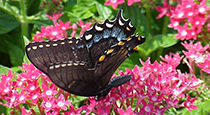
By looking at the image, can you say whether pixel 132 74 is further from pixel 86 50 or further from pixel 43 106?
pixel 43 106

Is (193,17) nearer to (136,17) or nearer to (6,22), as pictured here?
(136,17)

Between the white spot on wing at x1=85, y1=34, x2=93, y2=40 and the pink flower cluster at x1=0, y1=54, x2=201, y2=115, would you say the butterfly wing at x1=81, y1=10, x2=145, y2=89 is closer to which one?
the white spot on wing at x1=85, y1=34, x2=93, y2=40

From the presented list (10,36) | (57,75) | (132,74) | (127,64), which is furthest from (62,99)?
(10,36)

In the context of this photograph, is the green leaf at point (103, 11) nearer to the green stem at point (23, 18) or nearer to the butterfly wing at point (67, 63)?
the green stem at point (23, 18)

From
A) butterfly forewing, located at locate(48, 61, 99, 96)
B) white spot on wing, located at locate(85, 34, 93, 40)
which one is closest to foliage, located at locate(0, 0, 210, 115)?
butterfly forewing, located at locate(48, 61, 99, 96)

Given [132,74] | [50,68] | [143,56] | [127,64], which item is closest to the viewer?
[50,68]

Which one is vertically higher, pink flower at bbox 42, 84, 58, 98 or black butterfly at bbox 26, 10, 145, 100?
black butterfly at bbox 26, 10, 145, 100
